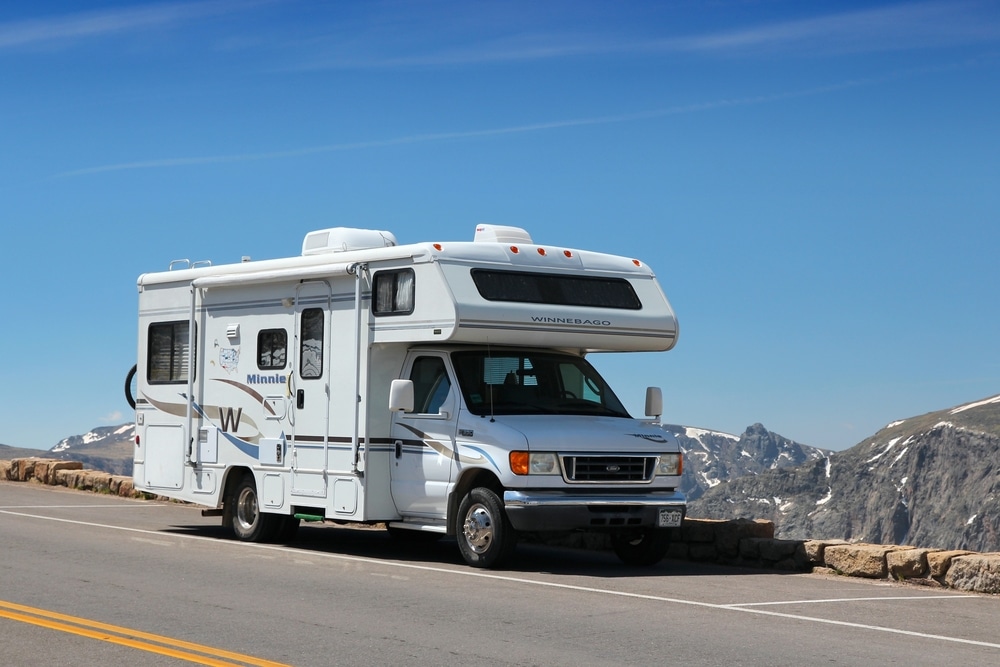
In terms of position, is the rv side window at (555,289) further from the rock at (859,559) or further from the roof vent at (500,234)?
the rock at (859,559)

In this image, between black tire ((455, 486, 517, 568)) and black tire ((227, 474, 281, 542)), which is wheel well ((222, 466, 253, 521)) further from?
black tire ((455, 486, 517, 568))

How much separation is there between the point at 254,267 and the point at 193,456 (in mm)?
2490

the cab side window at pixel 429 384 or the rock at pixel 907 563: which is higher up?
the cab side window at pixel 429 384

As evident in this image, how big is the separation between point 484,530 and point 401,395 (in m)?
1.58

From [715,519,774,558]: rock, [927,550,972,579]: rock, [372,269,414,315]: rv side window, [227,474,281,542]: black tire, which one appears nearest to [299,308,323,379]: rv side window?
[372,269,414,315]: rv side window

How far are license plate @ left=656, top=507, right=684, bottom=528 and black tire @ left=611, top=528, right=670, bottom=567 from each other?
419 millimetres

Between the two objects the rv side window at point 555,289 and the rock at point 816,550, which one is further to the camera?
the rock at point 816,550

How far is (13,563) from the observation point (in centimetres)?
1338

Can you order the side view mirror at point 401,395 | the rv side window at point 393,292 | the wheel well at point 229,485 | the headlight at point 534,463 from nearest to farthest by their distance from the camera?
the headlight at point 534,463, the side view mirror at point 401,395, the rv side window at point 393,292, the wheel well at point 229,485

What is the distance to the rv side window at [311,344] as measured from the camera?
1545 cm

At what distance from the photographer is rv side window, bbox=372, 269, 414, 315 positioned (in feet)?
47.2

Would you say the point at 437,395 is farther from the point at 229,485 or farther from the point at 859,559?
the point at 859,559

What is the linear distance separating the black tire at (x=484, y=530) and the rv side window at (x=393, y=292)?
2.04 m

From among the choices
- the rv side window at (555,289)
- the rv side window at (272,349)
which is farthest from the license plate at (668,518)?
the rv side window at (272,349)
